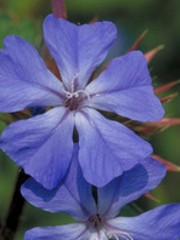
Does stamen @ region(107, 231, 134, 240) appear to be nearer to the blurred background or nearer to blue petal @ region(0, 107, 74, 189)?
blue petal @ region(0, 107, 74, 189)

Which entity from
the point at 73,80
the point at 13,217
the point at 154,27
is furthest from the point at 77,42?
the point at 154,27

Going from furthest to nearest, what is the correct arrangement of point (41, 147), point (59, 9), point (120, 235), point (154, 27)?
1. point (154, 27)
2. point (59, 9)
3. point (120, 235)
4. point (41, 147)

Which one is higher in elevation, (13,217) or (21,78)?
(21,78)

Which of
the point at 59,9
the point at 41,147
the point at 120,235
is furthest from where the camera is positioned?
the point at 59,9

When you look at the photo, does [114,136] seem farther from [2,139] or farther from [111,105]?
[2,139]

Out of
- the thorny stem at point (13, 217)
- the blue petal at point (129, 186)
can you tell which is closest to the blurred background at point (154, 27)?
the thorny stem at point (13, 217)

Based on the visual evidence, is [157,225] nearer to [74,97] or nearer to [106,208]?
[106,208]

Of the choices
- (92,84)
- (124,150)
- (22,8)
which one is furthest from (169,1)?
(124,150)

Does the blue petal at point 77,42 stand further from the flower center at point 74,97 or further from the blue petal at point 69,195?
the blue petal at point 69,195
